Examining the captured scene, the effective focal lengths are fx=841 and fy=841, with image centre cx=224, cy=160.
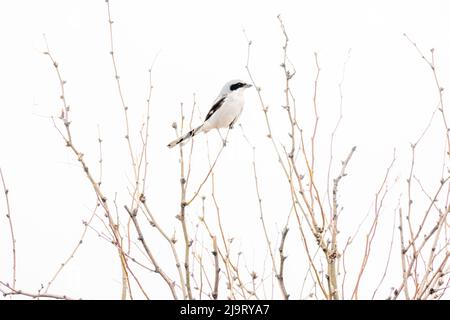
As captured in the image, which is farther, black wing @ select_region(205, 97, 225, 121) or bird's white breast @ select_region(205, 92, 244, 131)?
black wing @ select_region(205, 97, 225, 121)

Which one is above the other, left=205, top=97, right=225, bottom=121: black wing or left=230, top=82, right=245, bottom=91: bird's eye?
left=230, top=82, right=245, bottom=91: bird's eye

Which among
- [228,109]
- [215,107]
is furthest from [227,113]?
[215,107]

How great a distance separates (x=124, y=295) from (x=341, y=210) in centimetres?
109

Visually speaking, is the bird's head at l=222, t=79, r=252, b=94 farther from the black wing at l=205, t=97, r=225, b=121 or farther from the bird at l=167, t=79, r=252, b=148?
the black wing at l=205, t=97, r=225, b=121

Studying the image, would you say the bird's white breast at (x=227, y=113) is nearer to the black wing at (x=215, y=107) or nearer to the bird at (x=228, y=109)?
the bird at (x=228, y=109)

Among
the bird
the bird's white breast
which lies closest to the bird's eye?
the bird

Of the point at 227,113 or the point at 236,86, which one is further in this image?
the point at 236,86

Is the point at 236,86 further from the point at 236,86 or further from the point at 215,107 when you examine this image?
the point at 215,107

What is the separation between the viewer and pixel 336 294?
3.54 meters

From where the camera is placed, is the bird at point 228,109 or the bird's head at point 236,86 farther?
the bird's head at point 236,86

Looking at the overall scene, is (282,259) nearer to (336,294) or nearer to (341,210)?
(336,294)

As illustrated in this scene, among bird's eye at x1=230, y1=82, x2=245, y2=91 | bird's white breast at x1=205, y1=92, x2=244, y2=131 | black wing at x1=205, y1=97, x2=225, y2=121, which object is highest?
bird's eye at x1=230, y1=82, x2=245, y2=91

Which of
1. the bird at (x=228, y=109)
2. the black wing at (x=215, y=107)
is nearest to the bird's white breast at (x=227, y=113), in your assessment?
the bird at (x=228, y=109)
